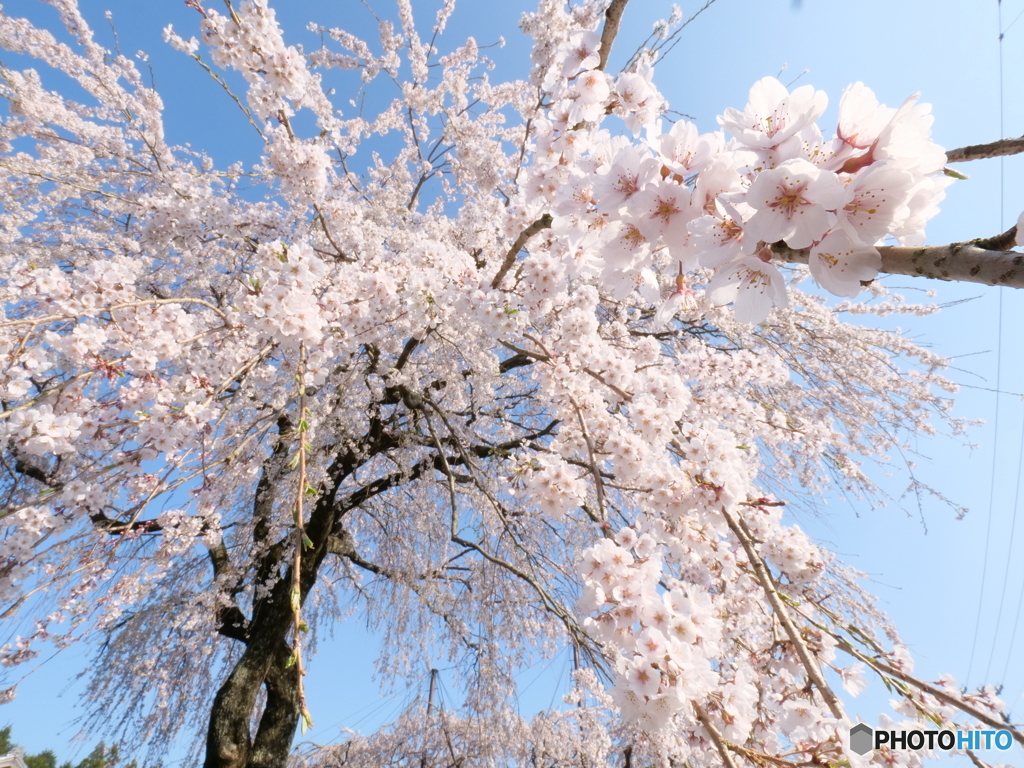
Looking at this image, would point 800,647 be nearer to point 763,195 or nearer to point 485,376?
point 763,195

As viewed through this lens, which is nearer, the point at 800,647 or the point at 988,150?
the point at 988,150

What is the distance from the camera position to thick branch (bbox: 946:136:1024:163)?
2.46 feet

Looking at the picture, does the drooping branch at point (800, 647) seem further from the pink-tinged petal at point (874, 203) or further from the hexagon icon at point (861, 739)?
the pink-tinged petal at point (874, 203)

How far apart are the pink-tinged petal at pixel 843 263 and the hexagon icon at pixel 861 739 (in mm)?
1277

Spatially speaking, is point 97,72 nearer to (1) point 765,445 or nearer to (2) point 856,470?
(1) point 765,445

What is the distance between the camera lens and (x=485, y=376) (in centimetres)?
357

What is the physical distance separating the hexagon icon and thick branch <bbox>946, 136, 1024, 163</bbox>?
144 cm

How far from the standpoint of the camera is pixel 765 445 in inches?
191

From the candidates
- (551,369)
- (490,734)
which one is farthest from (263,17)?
(490,734)

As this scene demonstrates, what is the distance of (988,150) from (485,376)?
9.87ft

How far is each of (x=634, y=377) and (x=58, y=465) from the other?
501cm

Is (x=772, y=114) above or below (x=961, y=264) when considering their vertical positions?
above

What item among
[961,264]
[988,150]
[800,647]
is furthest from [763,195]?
[800,647]

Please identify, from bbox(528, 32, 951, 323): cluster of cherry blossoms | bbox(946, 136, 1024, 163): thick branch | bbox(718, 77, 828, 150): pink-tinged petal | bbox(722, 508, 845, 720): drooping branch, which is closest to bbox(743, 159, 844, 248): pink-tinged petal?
bbox(528, 32, 951, 323): cluster of cherry blossoms
